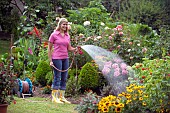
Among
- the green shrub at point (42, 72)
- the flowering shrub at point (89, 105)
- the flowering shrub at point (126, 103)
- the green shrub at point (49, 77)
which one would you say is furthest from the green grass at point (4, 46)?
the flowering shrub at point (126, 103)

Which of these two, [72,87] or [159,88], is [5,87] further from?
[72,87]

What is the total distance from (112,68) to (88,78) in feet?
2.25

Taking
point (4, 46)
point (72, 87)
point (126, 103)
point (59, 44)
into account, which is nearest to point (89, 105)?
point (126, 103)

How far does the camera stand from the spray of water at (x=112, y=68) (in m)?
8.87

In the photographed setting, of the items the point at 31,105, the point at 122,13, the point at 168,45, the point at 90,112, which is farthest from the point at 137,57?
the point at 122,13

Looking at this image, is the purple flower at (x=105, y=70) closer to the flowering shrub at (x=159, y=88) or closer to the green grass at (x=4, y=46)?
the flowering shrub at (x=159, y=88)

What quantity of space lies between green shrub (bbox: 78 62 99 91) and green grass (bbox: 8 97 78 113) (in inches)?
55.6

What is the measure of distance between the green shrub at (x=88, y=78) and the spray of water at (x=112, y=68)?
239mm

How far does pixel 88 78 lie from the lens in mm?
9641

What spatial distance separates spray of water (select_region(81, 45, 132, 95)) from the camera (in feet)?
29.1

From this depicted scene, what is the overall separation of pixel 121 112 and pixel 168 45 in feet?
17.9

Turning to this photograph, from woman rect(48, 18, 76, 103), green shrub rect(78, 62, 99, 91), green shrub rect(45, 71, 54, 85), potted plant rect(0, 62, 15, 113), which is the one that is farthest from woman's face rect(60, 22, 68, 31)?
green shrub rect(45, 71, 54, 85)

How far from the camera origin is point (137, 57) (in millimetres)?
10492

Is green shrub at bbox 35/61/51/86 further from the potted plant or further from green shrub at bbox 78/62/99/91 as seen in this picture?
the potted plant
